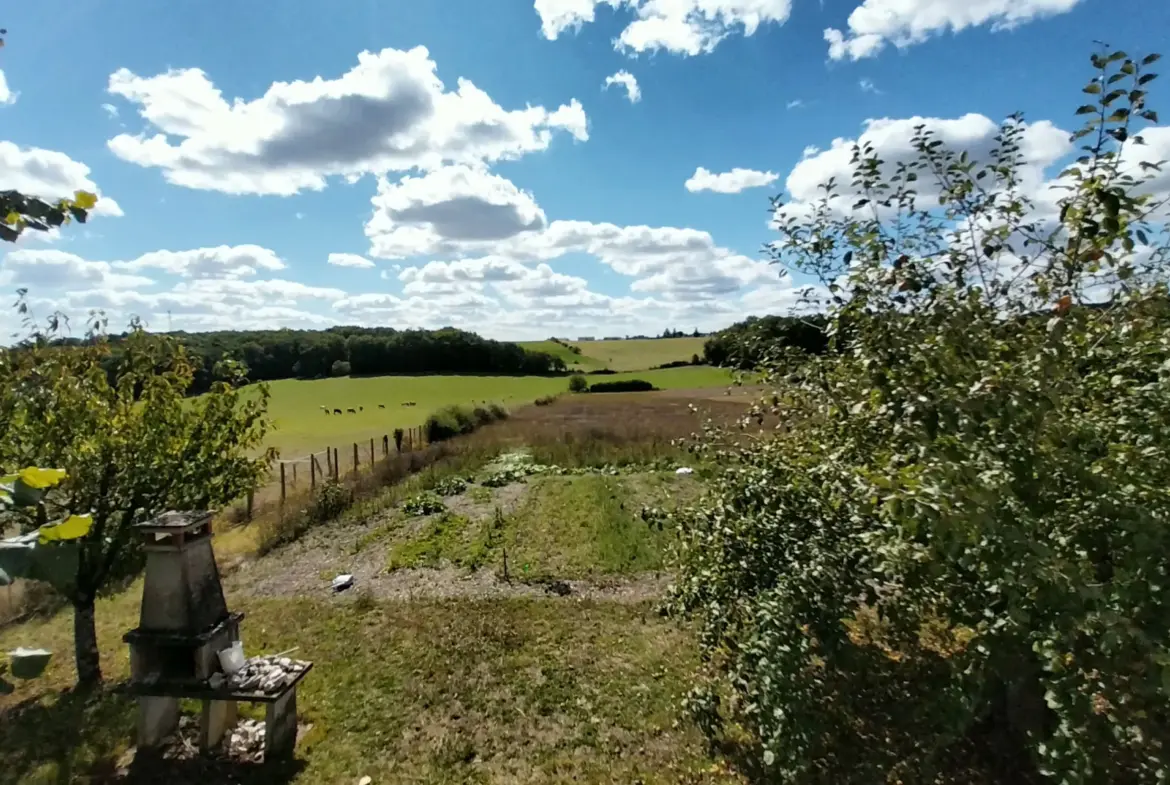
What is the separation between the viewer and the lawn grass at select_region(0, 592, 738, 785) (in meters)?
5.48

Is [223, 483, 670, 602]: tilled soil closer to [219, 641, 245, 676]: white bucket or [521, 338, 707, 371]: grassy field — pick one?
[219, 641, 245, 676]: white bucket

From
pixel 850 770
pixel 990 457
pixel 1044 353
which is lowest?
pixel 850 770

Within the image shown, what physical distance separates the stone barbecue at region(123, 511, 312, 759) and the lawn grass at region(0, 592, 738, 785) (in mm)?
593

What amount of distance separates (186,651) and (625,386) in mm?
41543

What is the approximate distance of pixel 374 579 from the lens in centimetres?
1062

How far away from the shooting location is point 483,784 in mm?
5246

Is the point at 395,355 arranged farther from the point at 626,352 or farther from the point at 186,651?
the point at 186,651

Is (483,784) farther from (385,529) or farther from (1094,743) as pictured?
(385,529)

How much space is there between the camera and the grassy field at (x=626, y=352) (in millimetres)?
64188

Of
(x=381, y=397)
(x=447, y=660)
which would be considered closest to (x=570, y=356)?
(x=381, y=397)

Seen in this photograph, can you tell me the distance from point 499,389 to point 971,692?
45.7 m

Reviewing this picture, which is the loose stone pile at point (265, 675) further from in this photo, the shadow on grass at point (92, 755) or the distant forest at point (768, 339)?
the distant forest at point (768, 339)

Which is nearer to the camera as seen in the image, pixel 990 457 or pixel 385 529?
pixel 990 457

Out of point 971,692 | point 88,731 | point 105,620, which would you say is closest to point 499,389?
point 105,620
